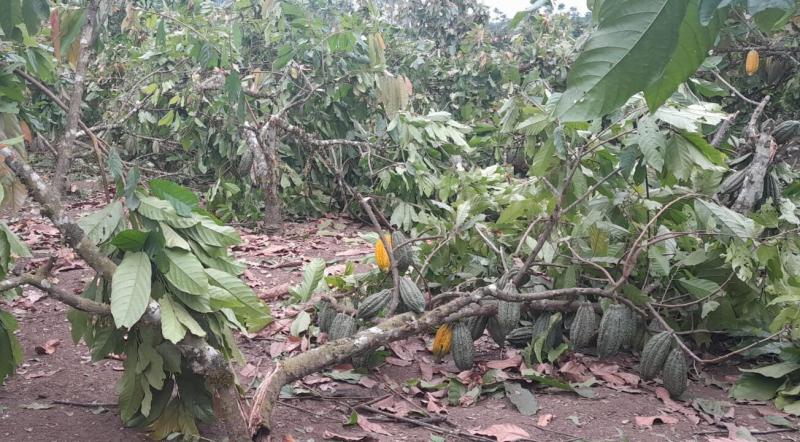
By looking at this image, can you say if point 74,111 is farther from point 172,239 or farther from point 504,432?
point 504,432

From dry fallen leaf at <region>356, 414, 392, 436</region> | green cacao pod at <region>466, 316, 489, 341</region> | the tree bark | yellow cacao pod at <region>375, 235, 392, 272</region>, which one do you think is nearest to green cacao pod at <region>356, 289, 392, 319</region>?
yellow cacao pod at <region>375, 235, 392, 272</region>

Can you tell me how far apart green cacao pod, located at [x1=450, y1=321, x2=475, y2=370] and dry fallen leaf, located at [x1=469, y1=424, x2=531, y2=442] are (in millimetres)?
448

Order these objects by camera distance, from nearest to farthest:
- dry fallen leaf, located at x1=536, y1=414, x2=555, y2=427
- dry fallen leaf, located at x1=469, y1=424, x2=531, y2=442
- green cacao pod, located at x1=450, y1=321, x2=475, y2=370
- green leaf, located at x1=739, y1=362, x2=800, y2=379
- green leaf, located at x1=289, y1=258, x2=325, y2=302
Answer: dry fallen leaf, located at x1=469, y1=424, x2=531, y2=442 < dry fallen leaf, located at x1=536, y1=414, x2=555, y2=427 < green leaf, located at x1=739, y1=362, x2=800, y2=379 < green cacao pod, located at x1=450, y1=321, x2=475, y2=370 < green leaf, located at x1=289, y1=258, x2=325, y2=302

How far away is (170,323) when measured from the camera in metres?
1.69

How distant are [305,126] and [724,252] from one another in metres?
4.17

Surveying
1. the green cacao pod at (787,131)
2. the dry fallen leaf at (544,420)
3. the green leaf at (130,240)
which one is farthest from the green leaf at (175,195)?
the green cacao pod at (787,131)

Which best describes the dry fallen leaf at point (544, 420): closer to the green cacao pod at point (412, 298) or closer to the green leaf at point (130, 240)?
the green cacao pod at point (412, 298)

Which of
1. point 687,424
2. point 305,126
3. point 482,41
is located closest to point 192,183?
point 305,126

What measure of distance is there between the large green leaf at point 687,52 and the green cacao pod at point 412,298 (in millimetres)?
2058

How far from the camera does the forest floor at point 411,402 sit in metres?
2.14

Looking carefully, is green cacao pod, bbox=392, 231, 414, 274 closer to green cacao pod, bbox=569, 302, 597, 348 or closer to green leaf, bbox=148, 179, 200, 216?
green cacao pod, bbox=569, 302, 597, 348

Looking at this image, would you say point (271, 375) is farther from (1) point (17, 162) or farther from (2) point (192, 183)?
(2) point (192, 183)

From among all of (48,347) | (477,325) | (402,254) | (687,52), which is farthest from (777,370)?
(48,347)

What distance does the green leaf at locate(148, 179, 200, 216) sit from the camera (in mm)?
1839
